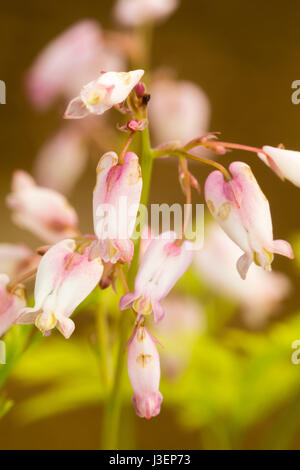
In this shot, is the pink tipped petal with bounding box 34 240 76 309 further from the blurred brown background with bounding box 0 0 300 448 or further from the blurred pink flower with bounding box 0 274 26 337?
the blurred brown background with bounding box 0 0 300 448

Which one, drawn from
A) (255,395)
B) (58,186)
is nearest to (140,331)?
(255,395)

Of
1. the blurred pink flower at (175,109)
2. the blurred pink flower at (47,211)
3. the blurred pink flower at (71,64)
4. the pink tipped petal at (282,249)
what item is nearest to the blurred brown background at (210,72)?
the blurred pink flower at (175,109)

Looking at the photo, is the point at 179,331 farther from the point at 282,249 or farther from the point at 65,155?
the point at 282,249

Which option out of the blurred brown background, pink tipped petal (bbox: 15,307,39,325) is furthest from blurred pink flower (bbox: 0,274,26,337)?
the blurred brown background

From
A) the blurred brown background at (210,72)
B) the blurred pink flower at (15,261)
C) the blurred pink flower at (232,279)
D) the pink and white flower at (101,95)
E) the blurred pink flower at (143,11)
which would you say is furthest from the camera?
the blurred brown background at (210,72)

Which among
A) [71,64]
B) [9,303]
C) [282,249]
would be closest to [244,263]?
[282,249]

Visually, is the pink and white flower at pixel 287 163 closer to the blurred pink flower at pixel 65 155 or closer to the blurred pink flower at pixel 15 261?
the blurred pink flower at pixel 15 261
